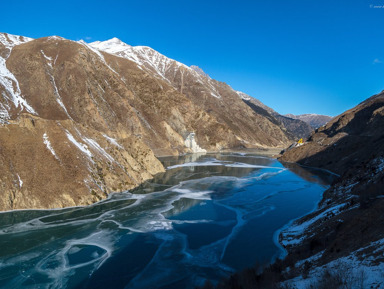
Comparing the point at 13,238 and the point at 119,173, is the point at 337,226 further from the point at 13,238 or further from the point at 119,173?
the point at 119,173

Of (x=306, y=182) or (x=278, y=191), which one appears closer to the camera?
(x=278, y=191)

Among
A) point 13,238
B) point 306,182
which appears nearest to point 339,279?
point 13,238

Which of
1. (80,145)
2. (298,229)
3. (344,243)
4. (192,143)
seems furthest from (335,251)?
(192,143)

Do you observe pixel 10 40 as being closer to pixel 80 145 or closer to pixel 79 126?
pixel 79 126

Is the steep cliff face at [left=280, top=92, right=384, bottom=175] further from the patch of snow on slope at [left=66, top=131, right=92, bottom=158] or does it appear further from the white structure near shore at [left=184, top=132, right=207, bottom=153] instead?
the patch of snow on slope at [left=66, top=131, right=92, bottom=158]

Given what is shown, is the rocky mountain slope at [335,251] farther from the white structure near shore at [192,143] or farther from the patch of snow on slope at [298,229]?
the white structure near shore at [192,143]
